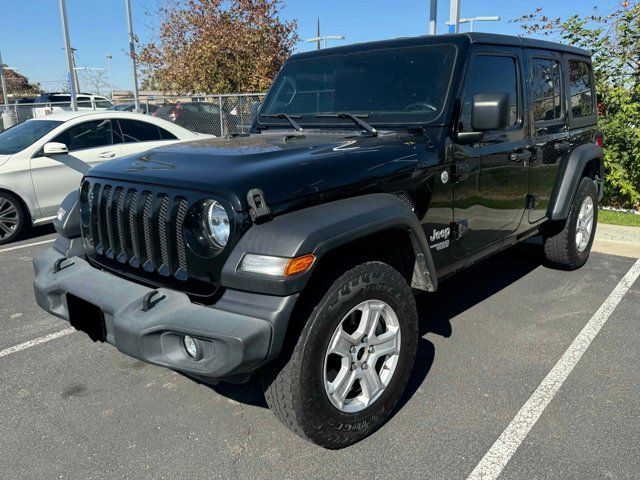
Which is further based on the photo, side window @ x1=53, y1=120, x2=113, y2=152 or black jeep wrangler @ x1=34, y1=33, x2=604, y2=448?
side window @ x1=53, y1=120, x2=113, y2=152

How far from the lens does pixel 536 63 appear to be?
14.0 feet

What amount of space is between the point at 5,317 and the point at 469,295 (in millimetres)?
3806

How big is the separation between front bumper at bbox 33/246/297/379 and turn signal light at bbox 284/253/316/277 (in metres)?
0.12

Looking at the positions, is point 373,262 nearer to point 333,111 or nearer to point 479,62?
point 333,111

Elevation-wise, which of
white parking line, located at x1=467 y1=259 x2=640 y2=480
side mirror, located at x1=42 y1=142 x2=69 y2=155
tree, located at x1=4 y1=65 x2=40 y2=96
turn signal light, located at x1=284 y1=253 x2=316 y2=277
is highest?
tree, located at x1=4 y1=65 x2=40 y2=96

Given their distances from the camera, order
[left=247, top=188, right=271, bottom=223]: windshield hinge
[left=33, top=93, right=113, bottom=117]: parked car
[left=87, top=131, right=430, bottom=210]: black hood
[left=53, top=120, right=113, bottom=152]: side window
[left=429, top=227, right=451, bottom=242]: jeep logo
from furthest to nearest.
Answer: [left=33, top=93, right=113, bottom=117]: parked car, [left=53, top=120, right=113, bottom=152]: side window, [left=429, top=227, right=451, bottom=242]: jeep logo, [left=87, top=131, right=430, bottom=210]: black hood, [left=247, top=188, right=271, bottom=223]: windshield hinge

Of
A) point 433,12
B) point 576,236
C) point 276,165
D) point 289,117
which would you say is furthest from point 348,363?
point 433,12

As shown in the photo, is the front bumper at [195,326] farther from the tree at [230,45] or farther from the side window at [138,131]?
the tree at [230,45]

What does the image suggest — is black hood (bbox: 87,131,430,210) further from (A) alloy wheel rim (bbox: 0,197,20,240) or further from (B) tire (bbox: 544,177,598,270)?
(A) alloy wheel rim (bbox: 0,197,20,240)

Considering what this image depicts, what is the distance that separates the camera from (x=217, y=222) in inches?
93.9

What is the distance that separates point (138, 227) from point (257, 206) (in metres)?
0.70

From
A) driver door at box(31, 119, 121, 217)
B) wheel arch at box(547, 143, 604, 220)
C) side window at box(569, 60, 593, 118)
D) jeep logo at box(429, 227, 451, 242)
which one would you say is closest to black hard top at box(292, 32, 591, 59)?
side window at box(569, 60, 593, 118)

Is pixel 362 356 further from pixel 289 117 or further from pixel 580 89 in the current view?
pixel 580 89

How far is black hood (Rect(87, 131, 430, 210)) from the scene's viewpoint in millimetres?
2402
